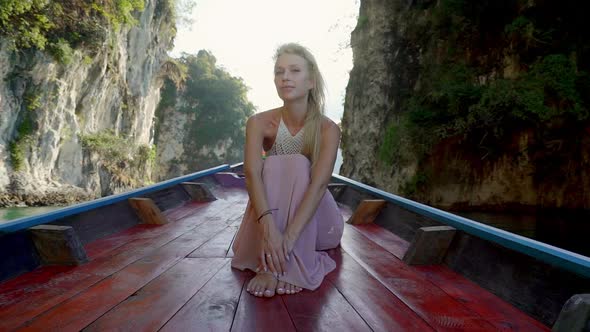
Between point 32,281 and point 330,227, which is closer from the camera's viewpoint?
point 32,281

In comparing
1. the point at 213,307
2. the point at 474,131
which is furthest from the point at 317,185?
the point at 474,131

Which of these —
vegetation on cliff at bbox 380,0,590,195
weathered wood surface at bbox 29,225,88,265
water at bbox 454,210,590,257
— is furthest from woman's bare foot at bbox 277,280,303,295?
water at bbox 454,210,590,257

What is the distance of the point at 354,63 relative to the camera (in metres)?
12.8

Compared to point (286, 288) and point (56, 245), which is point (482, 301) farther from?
point (56, 245)

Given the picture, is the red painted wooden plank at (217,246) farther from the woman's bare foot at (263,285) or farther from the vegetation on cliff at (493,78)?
the vegetation on cliff at (493,78)

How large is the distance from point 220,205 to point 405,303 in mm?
2629

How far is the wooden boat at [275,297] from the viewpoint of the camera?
1161 mm

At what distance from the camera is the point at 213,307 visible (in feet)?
4.14

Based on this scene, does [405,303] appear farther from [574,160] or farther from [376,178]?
[376,178]

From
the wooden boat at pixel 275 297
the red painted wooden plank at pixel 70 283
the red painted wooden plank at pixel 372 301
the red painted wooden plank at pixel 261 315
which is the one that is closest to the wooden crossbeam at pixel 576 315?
the wooden boat at pixel 275 297

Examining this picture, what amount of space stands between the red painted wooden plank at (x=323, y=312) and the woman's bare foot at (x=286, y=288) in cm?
2

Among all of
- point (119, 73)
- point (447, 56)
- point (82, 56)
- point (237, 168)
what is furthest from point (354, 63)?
point (119, 73)

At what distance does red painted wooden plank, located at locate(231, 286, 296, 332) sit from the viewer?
1.12 metres

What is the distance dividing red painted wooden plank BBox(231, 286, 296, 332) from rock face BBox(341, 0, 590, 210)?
25.5ft
